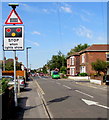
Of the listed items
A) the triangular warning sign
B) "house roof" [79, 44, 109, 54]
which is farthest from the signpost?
"house roof" [79, 44, 109, 54]

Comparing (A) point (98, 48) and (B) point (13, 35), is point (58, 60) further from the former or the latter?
(B) point (13, 35)

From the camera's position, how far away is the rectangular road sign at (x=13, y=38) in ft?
A: 31.5

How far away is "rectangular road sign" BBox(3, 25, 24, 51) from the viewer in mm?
9602

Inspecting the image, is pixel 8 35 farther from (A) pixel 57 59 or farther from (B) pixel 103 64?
(A) pixel 57 59

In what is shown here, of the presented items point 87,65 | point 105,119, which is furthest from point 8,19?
point 87,65

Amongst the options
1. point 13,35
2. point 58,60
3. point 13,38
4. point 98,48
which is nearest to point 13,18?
point 13,35

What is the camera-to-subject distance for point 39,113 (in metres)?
9.45

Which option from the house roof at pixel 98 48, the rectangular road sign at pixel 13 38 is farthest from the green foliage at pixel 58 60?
the rectangular road sign at pixel 13 38

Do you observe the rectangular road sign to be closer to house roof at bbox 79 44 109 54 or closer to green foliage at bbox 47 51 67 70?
house roof at bbox 79 44 109 54

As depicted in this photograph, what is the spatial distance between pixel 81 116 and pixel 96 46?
171 feet

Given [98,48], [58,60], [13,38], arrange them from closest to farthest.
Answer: [13,38]
[98,48]
[58,60]

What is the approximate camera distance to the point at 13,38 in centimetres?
964

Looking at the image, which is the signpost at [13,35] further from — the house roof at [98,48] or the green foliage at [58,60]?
the green foliage at [58,60]

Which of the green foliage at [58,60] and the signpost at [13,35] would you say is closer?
the signpost at [13,35]
